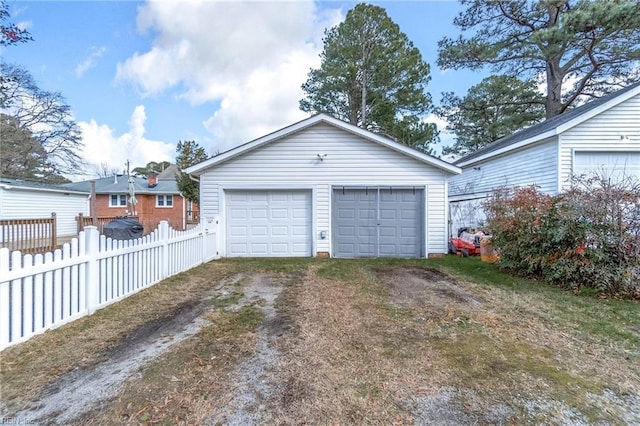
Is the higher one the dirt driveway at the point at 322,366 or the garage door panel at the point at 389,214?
the garage door panel at the point at 389,214

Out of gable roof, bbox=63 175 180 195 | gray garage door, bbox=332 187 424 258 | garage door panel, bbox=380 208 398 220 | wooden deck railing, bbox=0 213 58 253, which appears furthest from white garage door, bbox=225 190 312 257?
gable roof, bbox=63 175 180 195

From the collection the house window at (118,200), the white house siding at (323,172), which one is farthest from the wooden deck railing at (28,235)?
the house window at (118,200)

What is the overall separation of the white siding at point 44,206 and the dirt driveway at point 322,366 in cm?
1664

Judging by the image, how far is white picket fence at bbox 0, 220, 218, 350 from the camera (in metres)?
2.99

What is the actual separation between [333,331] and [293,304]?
4.05 feet

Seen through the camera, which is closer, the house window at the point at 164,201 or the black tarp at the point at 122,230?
the black tarp at the point at 122,230

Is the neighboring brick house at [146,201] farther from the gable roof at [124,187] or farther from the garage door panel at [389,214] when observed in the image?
the garage door panel at [389,214]

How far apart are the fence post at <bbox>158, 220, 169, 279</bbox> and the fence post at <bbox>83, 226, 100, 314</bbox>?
5.77 ft

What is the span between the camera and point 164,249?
598 centimetres

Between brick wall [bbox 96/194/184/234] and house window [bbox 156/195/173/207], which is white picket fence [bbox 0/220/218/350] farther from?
house window [bbox 156/195/173/207]

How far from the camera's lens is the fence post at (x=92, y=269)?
3.96 meters

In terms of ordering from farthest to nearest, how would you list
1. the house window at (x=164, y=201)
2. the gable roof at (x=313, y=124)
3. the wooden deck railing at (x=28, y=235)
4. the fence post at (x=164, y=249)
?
the house window at (x=164, y=201) < the wooden deck railing at (x=28, y=235) < the gable roof at (x=313, y=124) < the fence post at (x=164, y=249)

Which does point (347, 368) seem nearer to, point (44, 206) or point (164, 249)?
point (164, 249)

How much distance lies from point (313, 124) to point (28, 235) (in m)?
10.3
